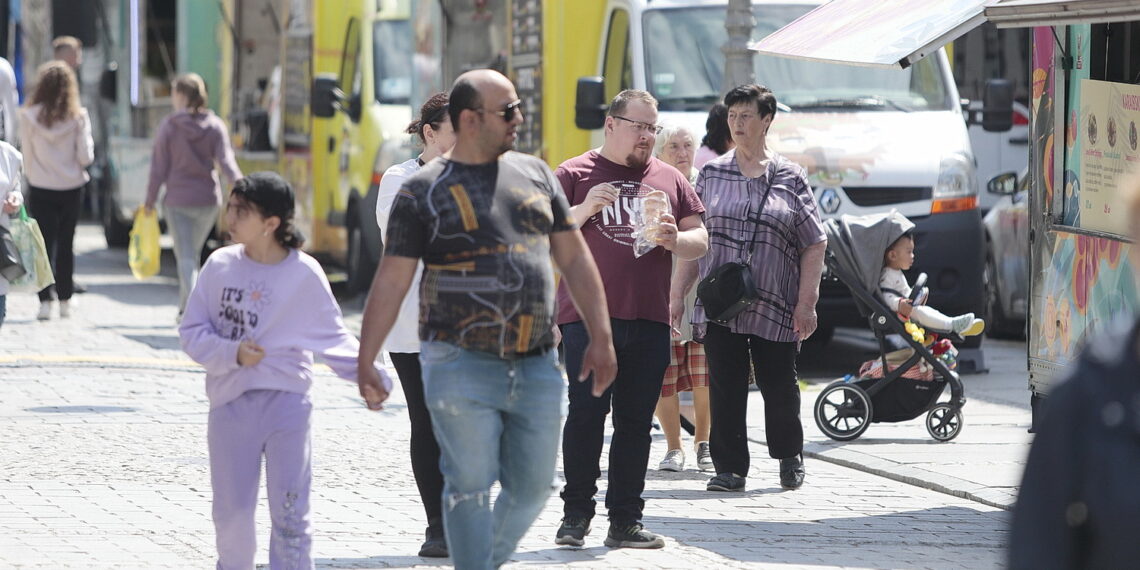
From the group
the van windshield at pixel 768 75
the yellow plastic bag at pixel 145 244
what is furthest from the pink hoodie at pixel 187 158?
the van windshield at pixel 768 75

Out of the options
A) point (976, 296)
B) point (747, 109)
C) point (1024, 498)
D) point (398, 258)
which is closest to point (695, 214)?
point (747, 109)

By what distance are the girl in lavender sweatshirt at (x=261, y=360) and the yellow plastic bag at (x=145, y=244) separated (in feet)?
29.3

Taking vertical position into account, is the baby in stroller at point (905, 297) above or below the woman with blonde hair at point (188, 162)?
below

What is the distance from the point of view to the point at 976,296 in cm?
1288

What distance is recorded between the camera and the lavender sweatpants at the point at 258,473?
5.40 metres

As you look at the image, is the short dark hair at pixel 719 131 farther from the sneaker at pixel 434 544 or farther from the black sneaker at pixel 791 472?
the sneaker at pixel 434 544

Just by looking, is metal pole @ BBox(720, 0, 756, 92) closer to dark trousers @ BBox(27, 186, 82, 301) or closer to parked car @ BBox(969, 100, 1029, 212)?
dark trousers @ BBox(27, 186, 82, 301)

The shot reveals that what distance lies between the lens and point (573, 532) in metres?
6.87

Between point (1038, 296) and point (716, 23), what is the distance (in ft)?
16.9

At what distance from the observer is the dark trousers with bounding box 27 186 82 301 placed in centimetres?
1428

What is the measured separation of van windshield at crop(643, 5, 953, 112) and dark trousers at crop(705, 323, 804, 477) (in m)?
4.65

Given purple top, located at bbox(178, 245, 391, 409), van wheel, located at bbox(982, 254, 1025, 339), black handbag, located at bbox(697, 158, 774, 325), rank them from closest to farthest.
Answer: purple top, located at bbox(178, 245, 391, 409) → black handbag, located at bbox(697, 158, 774, 325) → van wheel, located at bbox(982, 254, 1025, 339)

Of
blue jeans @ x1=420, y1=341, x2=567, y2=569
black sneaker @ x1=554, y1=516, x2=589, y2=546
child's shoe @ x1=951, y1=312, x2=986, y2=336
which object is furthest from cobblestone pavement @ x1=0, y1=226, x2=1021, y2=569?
blue jeans @ x1=420, y1=341, x2=567, y2=569

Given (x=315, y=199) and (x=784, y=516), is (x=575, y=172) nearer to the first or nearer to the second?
(x=784, y=516)
